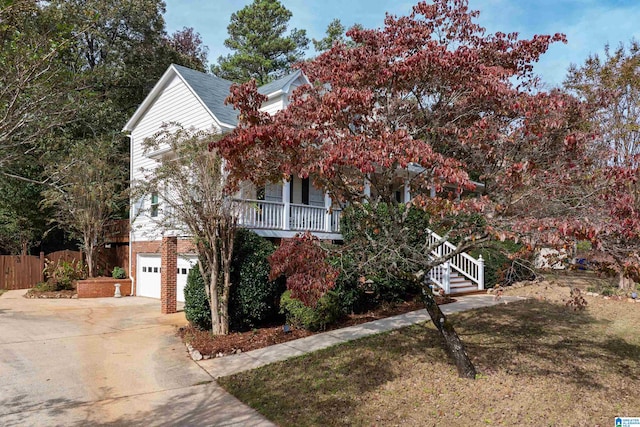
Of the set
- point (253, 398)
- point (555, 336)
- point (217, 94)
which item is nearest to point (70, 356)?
point (253, 398)

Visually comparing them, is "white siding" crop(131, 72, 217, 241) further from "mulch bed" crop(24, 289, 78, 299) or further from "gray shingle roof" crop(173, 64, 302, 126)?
"mulch bed" crop(24, 289, 78, 299)

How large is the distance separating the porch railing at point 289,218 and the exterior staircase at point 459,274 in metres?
3.42

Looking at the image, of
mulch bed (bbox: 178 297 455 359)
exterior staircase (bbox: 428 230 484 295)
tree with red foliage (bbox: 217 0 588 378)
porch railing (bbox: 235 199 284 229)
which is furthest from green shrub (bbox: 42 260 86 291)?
tree with red foliage (bbox: 217 0 588 378)

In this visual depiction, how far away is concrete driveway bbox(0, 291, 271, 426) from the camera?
16.8 feet

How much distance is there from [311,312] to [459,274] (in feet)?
23.7

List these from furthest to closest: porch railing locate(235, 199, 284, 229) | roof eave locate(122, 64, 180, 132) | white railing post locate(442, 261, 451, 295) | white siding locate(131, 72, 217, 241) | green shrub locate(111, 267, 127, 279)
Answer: green shrub locate(111, 267, 127, 279), roof eave locate(122, 64, 180, 132), white siding locate(131, 72, 217, 241), white railing post locate(442, 261, 451, 295), porch railing locate(235, 199, 284, 229)

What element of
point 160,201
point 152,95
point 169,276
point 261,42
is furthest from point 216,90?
point 261,42

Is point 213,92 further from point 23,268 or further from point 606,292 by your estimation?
point 606,292

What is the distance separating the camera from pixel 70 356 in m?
7.66

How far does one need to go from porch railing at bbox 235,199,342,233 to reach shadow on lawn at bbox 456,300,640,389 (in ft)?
15.4

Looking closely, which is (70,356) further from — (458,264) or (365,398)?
(458,264)

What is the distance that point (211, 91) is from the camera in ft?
49.4

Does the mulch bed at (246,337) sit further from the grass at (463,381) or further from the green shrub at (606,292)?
the green shrub at (606,292)

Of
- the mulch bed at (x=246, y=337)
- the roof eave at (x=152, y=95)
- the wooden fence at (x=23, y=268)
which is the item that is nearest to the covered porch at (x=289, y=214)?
the mulch bed at (x=246, y=337)
